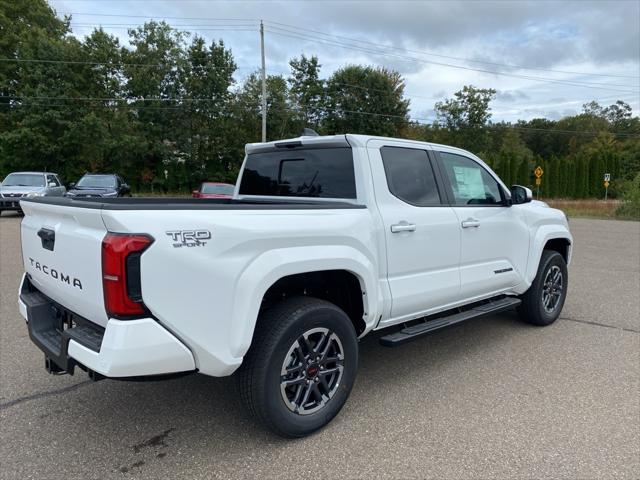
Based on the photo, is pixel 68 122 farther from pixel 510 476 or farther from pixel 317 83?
pixel 510 476

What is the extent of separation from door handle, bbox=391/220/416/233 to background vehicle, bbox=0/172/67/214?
17.1m

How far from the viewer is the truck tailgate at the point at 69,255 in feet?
8.05

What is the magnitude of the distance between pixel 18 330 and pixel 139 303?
363 centimetres

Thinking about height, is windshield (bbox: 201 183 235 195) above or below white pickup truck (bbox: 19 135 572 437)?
above

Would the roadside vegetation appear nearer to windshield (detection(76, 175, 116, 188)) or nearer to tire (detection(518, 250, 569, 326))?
windshield (detection(76, 175, 116, 188))

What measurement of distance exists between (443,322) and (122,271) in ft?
8.62

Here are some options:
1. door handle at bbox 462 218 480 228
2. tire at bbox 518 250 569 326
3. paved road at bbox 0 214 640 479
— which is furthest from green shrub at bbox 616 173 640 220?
door handle at bbox 462 218 480 228

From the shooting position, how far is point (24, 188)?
1767 centimetres

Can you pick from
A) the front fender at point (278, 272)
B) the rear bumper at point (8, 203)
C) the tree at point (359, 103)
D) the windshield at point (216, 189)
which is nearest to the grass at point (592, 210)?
the tree at point (359, 103)

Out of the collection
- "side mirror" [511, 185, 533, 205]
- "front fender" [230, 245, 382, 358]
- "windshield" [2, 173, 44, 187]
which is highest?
"windshield" [2, 173, 44, 187]

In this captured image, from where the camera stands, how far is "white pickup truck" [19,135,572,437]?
239 centimetres

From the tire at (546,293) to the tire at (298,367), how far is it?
→ 282 cm

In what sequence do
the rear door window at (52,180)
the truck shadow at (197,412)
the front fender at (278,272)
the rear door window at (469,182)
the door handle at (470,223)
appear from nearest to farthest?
1. the front fender at (278,272)
2. the truck shadow at (197,412)
3. the door handle at (470,223)
4. the rear door window at (469,182)
5. the rear door window at (52,180)

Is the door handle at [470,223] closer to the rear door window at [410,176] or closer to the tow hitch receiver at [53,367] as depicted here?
the rear door window at [410,176]
